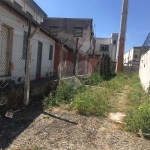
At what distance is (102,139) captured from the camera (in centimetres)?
314

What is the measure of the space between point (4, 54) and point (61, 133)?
4.45m

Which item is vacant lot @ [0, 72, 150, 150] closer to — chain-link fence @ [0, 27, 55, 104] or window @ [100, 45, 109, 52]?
chain-link fence @ [0, 27, 55, 104]

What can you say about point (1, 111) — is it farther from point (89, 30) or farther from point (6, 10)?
point (89, 30)

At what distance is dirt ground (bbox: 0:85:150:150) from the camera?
2814 millimetres

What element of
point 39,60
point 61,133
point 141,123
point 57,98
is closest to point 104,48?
point 39,60

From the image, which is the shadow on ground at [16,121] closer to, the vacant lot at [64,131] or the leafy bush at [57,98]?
the vacant lot at [64,131]

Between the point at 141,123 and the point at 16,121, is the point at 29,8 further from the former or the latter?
the point at 141,123

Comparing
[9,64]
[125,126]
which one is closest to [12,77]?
[9,64]

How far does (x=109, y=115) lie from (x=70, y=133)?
171cm

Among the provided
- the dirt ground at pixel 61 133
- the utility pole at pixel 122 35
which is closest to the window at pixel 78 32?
the utility pole at pixel 122 35

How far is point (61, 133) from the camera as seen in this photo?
10.7 feet

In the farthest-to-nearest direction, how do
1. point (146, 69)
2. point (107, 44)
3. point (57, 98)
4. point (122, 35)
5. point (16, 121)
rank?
1. point (107, 44)
2. point (122, 35)
3. point (146, 69)
4. point (57, 98)
5. point (16, 121)

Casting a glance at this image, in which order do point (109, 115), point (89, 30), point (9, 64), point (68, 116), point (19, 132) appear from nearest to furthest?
point (19, 132)
point (68, 116)
point (109, 115)
point (9, 64)
point (89, 30)

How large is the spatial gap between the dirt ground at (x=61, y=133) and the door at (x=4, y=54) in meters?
2.64
